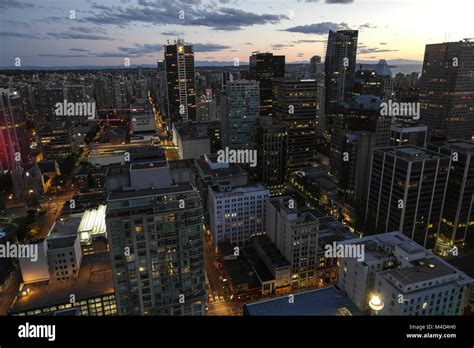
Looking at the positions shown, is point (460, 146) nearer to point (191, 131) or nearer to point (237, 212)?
point (237, 212)

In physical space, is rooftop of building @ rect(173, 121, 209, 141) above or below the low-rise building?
above

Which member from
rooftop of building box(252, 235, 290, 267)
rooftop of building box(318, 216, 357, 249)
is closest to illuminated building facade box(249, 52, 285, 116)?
rooftop of building box(318, 216, 357, 249)

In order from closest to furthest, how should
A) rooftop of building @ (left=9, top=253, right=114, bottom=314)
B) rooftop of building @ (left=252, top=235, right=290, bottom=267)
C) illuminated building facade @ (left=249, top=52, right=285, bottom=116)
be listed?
rooftop of building @ (left=9, top=253, right=114, bottom=314), rooftop of building @ (left=252, top=235, right=290, bottom=267), illuminated building facade @ (left=249, top=52, right=285, bottom=116)

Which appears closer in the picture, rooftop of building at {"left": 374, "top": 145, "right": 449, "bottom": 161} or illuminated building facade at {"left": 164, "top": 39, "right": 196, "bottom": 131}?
rooftop of building at {"left": 374, "top": 145, "right": 449, "bottom": 161}

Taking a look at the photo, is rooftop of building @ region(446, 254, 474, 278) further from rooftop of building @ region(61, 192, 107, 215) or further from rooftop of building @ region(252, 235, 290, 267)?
rooftop of building @ region(61, 192, 107, 215)

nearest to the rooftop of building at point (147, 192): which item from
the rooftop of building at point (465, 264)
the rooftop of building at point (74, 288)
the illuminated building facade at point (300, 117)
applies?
the rooftop of building at point (74, 288)
